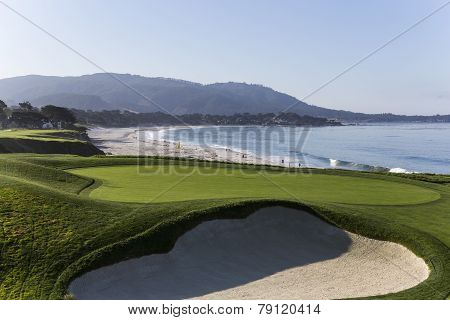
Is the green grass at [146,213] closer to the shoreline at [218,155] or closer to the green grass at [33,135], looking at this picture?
the shoreline at [218,155]

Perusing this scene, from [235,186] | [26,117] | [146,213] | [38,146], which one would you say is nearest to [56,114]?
[26,117]

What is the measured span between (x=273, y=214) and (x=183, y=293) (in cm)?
633

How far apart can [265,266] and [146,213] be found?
190 inches

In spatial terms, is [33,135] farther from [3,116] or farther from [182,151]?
[3,116]

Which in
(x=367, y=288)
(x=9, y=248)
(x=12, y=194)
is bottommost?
(x=367, y=288)

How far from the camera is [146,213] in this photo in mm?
16406

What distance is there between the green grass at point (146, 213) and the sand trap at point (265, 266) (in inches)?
17.8

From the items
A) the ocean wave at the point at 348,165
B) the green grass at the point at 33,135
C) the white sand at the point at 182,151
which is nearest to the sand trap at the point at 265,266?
the green grass at the point at 33,135

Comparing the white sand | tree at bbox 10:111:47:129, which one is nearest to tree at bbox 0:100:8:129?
tree at bbox 10:111:47:129

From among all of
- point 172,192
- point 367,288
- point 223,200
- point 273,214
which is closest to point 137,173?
point 172,192

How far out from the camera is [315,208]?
739 inches

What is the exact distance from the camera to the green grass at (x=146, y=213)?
12.8 meters

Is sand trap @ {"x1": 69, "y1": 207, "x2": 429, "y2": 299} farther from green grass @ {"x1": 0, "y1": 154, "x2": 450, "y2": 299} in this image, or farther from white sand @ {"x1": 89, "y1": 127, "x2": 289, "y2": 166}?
white sand @ {"x1": 89, "y1": 127, "x2": 289, "y2": 166}
